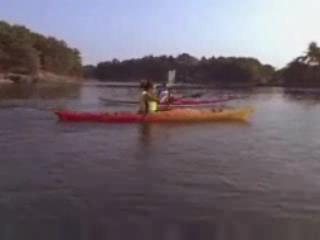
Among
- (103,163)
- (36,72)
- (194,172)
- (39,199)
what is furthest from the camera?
(36,72)

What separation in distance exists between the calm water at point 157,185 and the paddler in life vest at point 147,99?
198 centimetres

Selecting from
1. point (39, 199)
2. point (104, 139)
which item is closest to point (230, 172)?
point (39, 199)

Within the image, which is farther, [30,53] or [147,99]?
[30,53]

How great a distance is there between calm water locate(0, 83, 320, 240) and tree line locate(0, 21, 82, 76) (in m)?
79.8

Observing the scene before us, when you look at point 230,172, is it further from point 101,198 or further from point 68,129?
point 68,129

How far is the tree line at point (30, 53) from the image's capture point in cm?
9619

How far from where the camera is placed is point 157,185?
37.1 ft

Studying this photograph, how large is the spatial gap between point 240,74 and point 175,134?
108 metres

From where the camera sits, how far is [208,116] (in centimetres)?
Result: 2280

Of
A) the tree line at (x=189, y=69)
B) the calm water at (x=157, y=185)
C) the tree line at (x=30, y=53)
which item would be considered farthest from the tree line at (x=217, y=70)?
the calm water at (x=157, y=185)

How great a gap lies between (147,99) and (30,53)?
79749 millimetres

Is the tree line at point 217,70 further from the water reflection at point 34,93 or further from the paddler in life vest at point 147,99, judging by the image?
the paddler in life vest at point 147,99

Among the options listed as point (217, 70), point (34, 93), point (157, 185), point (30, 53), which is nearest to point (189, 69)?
point (217, 70)

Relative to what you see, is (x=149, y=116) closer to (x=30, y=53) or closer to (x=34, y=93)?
(x=34, y=93)
